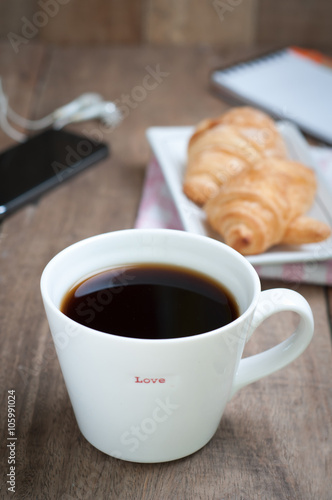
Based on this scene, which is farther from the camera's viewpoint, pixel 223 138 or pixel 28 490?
pixel 223 138

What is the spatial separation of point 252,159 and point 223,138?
0.06m

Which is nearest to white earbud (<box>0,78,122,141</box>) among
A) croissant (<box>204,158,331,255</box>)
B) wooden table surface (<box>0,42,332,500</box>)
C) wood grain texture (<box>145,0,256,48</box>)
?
wooden table surface (<box>0,42,332,500</box>)

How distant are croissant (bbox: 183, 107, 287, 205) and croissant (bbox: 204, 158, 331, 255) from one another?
0.05 m

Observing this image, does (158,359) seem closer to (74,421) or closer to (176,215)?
(74,421)

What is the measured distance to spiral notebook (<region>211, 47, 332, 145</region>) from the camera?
115cm

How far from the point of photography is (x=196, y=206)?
34.8 inches

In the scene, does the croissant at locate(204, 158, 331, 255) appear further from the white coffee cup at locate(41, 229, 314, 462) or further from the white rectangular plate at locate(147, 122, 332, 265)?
the white coffee cup at locate(41, 229, 314, 462)

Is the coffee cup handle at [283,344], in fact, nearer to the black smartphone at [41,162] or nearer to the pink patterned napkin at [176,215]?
the pink patterned napkin at [176,215]

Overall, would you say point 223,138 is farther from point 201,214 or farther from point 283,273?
point 283,273

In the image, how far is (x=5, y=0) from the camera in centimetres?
196

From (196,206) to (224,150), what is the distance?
4.6 inches

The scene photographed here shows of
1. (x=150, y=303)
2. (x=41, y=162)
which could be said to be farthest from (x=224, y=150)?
(x=150, y=303)

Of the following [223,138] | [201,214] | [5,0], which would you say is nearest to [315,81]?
[223,138]

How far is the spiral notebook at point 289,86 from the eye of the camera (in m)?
1.15
